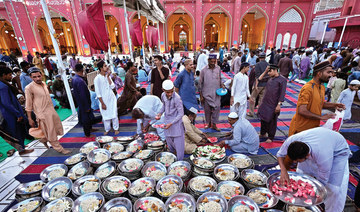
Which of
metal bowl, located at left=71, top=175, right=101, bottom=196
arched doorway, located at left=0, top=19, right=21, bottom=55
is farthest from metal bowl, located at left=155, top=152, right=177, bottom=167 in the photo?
arched doorway, located at left=0, top=19, right=21, bottom=55

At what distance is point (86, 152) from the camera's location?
3.33 metres

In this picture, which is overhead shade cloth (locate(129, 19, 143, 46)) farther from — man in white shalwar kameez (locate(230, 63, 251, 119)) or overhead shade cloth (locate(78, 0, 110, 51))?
man in white shalwar kameez (locate(230, 63, 251, 119))

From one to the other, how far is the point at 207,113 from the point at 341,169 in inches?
108

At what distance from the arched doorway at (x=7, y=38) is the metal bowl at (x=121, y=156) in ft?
94.7

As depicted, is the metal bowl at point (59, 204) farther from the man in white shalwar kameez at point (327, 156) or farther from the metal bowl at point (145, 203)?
the man in white shalwar kameez at point (327, 156)

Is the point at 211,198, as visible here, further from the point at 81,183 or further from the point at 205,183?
the point at 81,183

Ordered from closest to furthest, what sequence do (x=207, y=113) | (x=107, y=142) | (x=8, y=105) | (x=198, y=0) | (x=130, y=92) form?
(x=8, y=105)
(x=107, y=142)
(x=207, y=113)
(x=130, y=92)
(x=198, y=0)

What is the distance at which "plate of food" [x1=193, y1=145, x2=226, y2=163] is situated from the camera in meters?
2.94

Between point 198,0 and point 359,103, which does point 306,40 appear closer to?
point 198,0

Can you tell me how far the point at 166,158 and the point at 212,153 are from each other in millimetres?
808

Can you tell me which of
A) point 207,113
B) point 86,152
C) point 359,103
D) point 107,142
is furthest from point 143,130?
point 359,103

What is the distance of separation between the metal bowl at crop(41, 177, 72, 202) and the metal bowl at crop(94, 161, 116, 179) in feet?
1.20

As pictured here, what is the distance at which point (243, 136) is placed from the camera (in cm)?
331

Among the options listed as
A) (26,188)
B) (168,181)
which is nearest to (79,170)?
(26,188)
